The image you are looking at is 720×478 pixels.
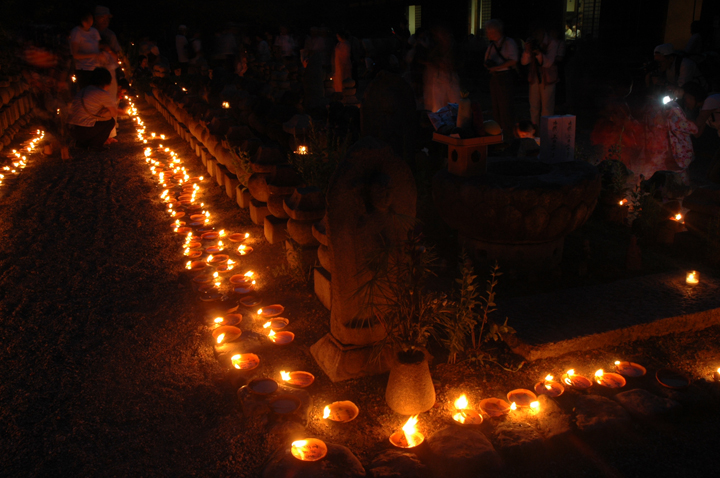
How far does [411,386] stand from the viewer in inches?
118

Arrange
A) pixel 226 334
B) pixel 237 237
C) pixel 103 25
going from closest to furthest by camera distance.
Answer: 1. pixel 226 334
2. pixel 237 237
3. pixel 103 25

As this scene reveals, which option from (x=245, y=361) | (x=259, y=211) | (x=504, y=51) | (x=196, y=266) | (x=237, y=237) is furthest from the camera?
(x=504, y=51)

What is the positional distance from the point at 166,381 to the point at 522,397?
6.99ft

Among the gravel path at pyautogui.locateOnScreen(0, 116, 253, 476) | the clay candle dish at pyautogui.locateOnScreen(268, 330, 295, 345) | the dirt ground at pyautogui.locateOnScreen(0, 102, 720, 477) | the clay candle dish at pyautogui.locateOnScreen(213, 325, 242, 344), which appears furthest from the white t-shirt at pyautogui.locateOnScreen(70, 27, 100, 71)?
the clay candle dish at pyautogui.locateOnScreen(268, 330, 295, 345)

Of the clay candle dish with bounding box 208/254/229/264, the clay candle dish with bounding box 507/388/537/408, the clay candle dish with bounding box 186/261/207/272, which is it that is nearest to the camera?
the clay candle dish with bounding box 507/388/537/408

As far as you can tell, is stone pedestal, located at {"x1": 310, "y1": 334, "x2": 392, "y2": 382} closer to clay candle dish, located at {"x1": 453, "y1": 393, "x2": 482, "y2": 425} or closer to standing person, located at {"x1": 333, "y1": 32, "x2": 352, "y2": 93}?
clay candle dish, located at {"x1": 453, "y1": 393, "x2": 482, "y2": 425}

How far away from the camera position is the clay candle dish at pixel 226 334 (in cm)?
384

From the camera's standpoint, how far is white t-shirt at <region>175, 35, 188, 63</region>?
18859 mm

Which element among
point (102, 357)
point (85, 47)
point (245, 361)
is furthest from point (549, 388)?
point (85, 47)

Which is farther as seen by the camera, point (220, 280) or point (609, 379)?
point (220, 280)

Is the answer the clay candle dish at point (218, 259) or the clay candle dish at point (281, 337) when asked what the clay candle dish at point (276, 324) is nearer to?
the clay candle dish at point (281, 337)

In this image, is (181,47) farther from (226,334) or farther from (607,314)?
(607,314)

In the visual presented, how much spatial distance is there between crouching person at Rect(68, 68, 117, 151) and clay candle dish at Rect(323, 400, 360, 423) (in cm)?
795

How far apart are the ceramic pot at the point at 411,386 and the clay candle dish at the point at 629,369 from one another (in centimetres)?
122
